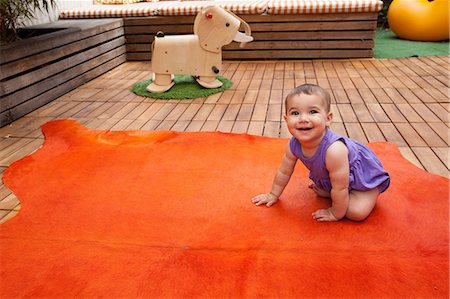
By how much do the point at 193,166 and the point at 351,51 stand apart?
2962 millimetres

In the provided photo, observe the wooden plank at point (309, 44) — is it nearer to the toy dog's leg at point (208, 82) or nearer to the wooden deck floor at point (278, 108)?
the wooden deck floor at point (278, 108)

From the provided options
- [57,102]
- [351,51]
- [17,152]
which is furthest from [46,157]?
[351,51]

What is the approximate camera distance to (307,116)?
1306 mm

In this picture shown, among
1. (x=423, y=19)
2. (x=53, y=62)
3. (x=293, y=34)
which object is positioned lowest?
(x=53, y=62)

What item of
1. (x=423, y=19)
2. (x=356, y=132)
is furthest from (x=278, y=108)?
(x=423, y=19)

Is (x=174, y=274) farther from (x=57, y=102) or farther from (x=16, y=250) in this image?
(x=57, y=102)

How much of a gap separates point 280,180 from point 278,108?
4.38ft

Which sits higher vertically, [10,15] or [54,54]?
[10,15]

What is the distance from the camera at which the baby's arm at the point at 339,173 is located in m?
1.34

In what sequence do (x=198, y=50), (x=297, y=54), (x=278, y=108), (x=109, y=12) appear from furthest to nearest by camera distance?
(x=109, y=12) < (x=297, y=54) < (x=198, y=50) < (x=278, y=108)

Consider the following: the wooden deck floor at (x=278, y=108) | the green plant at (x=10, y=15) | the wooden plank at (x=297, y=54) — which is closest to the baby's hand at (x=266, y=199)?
the wooden deck floor at (x=278, y=108)

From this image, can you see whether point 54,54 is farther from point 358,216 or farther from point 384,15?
point 384,15

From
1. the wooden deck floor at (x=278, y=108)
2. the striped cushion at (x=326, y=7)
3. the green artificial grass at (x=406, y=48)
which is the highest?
the striped cushion at (x=326, y=7)

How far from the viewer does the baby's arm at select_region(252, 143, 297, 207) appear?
150 centimetres
